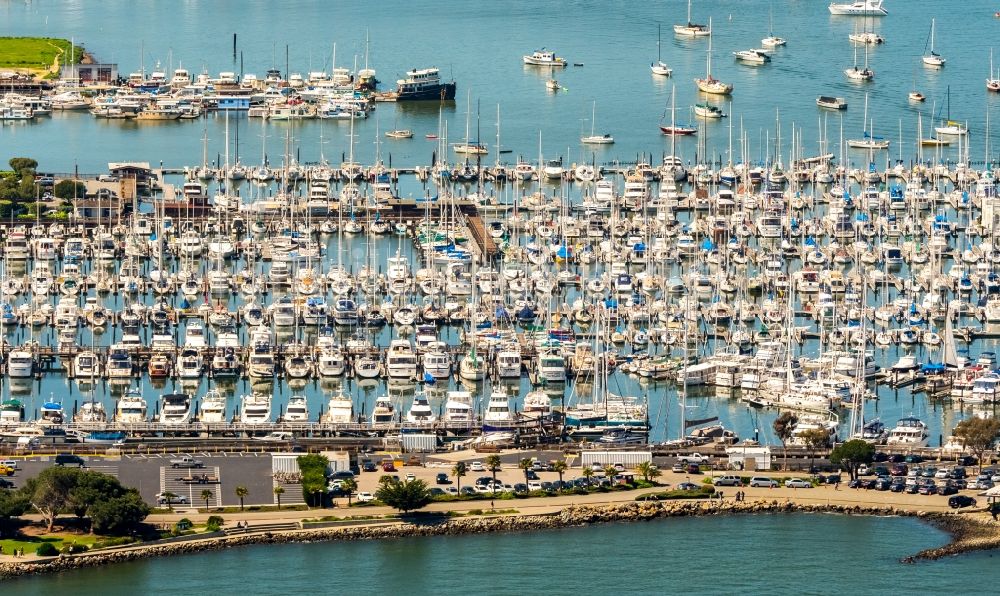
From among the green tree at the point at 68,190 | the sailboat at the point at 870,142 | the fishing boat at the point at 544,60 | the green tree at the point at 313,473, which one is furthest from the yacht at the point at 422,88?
the green tree at the point at 313,473

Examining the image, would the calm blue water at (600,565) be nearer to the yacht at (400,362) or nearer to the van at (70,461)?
the van at (70,461)

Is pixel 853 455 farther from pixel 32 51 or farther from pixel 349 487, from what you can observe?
pixel 32 51

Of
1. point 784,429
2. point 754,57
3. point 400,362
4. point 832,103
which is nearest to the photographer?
point 784,429

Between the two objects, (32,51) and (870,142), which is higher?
(32,51)

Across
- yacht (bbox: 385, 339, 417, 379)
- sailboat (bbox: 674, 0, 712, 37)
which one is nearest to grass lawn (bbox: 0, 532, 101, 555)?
yacht (bbox: 385, 339, 417, 379)

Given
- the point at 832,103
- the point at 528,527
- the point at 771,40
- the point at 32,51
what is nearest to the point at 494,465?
the point at 528,527

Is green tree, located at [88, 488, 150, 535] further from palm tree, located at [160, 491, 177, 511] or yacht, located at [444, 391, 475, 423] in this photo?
yacht, located at [444, 391, 475, 423]

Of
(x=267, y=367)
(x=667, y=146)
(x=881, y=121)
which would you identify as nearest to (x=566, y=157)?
(x=667, y=146)

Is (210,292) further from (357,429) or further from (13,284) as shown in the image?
(357,429)
